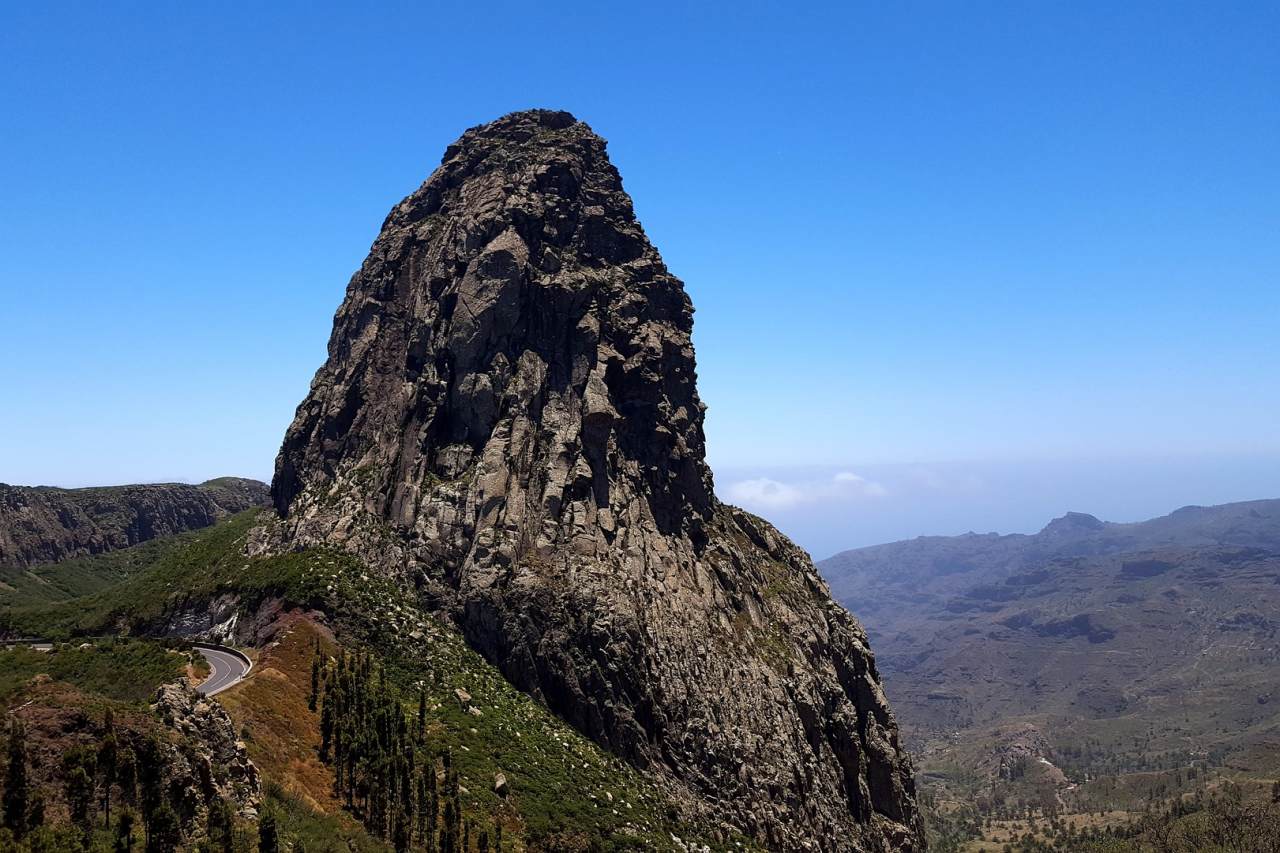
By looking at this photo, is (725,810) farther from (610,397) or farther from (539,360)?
(539,360)

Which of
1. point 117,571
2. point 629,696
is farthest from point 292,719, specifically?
point 117,571

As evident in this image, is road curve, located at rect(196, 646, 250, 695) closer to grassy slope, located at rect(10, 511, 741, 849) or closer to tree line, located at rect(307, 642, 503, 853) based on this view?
grassy slope, located at rect(10, 511, 741, 849)

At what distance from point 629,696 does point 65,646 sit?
69.8 meters

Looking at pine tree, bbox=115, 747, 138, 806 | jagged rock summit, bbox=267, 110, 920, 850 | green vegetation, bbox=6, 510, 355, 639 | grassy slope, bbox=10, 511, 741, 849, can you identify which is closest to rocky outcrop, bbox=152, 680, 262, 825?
pine tree, bbox=115, 747, 138, 806

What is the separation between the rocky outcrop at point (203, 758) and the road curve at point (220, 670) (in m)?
18.9

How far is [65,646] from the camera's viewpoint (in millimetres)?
97500

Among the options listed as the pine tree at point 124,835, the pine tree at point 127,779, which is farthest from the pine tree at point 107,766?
the pine tree at point 124,835

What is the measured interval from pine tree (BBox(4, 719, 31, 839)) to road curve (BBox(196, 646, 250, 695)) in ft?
111

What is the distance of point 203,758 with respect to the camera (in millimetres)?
53844

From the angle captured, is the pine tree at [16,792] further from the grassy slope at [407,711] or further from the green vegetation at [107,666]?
the green vegetation at [107,666]

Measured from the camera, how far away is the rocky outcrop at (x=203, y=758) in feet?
169

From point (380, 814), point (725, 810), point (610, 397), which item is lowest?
point (725, 810)

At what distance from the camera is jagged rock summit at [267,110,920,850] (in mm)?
113375

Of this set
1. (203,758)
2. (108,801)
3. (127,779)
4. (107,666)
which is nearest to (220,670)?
(107,666)
